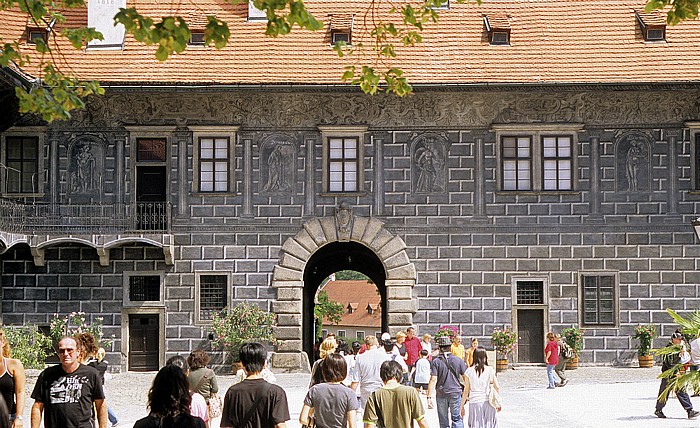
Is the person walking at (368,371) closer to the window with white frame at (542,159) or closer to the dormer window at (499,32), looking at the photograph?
the window with white frame at (542,159)

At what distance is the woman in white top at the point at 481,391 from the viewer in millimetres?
12555

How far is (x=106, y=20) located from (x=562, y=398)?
49.6ft

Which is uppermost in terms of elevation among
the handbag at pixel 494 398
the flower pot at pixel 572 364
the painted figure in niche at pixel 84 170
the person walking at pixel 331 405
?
the painted figure in niche at pixel 84 170

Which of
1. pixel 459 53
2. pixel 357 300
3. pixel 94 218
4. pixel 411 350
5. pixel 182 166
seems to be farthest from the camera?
pixel 357 300

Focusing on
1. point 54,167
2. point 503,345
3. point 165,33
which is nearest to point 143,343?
point 54,167

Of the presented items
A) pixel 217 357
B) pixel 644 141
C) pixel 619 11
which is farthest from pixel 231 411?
pixel 619 11

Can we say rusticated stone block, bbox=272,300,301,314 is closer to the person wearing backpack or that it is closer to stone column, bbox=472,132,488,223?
stone column, bbox=472,132,488,223

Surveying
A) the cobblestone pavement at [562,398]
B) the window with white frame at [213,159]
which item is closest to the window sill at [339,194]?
the window with white frame at [213,159]

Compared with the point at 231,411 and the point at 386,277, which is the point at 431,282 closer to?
the point at 386,277

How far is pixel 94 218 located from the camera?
2727 cm

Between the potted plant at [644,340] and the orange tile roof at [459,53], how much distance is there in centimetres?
582

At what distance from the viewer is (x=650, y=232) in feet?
90.3

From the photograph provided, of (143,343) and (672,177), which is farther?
(143,343)

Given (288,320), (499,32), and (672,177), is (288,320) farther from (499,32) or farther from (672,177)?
(672,177)
